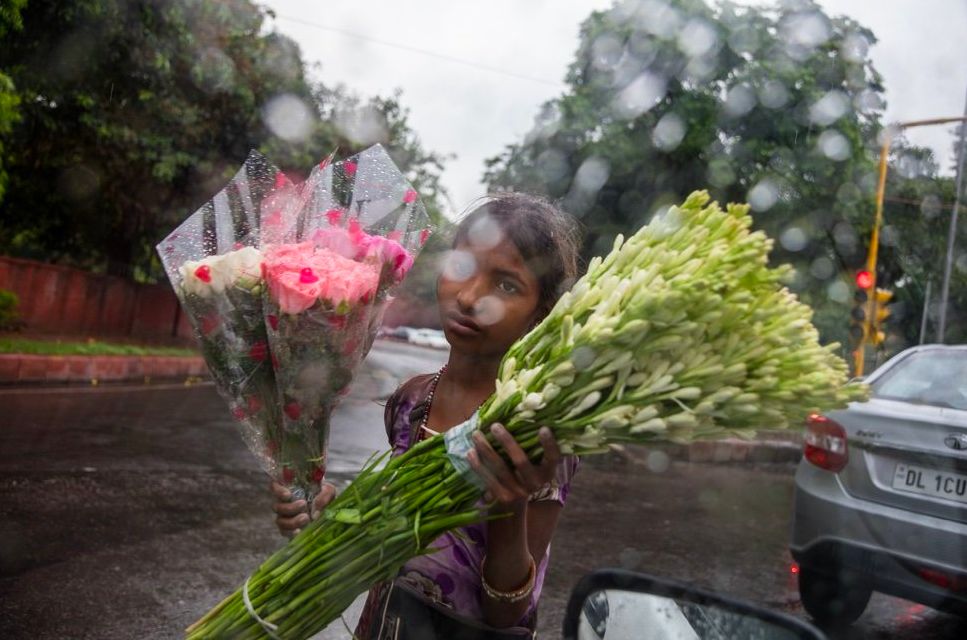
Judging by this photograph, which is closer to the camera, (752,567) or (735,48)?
(752,567)

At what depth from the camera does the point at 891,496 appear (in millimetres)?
4254

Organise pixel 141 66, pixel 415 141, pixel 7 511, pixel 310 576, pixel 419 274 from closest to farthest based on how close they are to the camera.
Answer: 1. pixel 310 576
2. pixel 419 274
3. pixel 7 511
4. pixel 141 66
5. pixel 415 141

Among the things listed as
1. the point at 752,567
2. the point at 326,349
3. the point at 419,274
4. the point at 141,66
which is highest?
the point at 141,66

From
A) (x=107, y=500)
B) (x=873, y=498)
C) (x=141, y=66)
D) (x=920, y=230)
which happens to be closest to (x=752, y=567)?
(x=873, y=498)

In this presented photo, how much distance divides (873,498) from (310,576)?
3.77m

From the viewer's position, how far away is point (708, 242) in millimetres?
1224

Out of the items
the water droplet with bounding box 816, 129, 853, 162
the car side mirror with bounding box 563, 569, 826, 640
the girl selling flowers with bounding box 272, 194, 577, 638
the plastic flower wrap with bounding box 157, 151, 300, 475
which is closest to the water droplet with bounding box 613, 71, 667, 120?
the water droplet with bounding box 816, 129, 853, 162

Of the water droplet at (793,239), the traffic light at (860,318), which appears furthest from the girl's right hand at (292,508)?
the water droplet at (793,239)

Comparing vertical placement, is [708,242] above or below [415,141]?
below

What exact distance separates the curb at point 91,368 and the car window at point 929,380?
685 cm

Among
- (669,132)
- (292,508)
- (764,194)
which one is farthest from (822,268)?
(292,508)

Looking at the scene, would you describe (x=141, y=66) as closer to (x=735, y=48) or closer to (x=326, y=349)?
(x=326, y=349)

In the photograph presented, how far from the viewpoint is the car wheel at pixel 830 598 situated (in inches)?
186

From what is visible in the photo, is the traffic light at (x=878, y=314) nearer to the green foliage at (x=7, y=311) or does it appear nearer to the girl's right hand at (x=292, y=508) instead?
the green foliage at (x=7, y=311)
